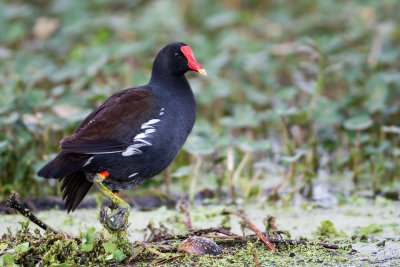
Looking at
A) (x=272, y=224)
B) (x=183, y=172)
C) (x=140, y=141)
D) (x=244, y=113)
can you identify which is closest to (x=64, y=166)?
(x=140, y=141)

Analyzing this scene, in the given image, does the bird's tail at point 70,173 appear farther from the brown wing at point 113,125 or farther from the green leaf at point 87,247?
the green leaf at point 87,247

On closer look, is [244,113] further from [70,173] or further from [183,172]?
[70,173]

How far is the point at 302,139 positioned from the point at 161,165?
7.97ft

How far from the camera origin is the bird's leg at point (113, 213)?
3.47 meters

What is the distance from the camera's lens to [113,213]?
3518mm

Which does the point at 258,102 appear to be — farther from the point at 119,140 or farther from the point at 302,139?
the point at 119,140

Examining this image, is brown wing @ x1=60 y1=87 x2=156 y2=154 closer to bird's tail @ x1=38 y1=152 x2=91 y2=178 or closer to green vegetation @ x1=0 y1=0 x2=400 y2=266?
bird's tail @ x1=38 y1=152 x2=91 y2=178

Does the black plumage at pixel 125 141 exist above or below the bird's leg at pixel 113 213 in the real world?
above

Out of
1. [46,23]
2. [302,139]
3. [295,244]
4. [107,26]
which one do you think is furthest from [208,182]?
[107,26]

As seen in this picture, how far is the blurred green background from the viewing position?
5230mm

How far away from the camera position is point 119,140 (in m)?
3.63

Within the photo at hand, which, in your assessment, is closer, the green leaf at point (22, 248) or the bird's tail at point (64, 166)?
the green leaf at point (22, 248)

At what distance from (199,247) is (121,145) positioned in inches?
27.2

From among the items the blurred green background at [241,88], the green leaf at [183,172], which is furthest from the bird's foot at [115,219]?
the blurred green background at [241,88]
